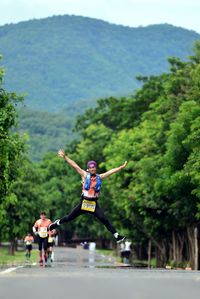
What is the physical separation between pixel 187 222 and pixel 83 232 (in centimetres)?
8971

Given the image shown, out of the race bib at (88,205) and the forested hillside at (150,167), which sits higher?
the forested hillside at (150,167)

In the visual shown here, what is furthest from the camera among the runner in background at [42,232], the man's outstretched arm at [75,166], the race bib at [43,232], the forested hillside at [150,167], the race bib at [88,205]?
the forested hillside at [150,167]

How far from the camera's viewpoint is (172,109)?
6084 centimetres

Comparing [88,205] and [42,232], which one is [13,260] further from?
[88,205]

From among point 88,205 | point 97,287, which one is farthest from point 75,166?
point 97,287

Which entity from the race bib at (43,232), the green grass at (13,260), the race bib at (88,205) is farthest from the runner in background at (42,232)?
the race bib at (88,205)

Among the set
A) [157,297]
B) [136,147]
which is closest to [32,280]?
[157,297]

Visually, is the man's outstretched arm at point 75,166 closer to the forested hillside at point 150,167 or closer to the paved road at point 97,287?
the paved road at point 97,287

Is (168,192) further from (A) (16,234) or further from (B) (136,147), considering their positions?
(A) (16,234)

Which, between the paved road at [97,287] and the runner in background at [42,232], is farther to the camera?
the runner in background at [42,232]

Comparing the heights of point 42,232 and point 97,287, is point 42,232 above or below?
above

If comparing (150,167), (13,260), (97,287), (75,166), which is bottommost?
(97,287)

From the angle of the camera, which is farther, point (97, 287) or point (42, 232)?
point (42, 232)

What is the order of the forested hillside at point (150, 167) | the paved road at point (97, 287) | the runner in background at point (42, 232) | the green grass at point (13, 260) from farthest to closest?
1. the forested hillside at point (150, 167)
2. the green grass at point (13, 260)
3. the runner in background at point (42, 232)
4. the paved road at point (97, 287)
